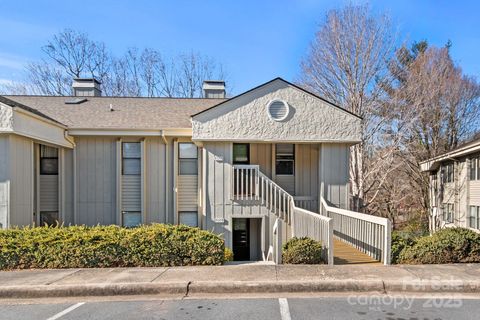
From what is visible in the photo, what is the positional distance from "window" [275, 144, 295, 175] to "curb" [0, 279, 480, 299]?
259 inches

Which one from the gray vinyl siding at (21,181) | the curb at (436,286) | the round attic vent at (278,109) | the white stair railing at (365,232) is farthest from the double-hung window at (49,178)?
the curb at (436,286)

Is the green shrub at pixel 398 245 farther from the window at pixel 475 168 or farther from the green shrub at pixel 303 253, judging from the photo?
the window at pixel 475 168

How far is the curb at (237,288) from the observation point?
17.0ft

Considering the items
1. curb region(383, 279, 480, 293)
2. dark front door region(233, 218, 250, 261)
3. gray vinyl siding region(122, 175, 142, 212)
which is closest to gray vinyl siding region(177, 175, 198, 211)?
gray vinyl siding region(122, 175, 142, 212)

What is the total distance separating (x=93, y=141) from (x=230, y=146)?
505 centimetres

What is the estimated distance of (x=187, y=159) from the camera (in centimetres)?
1175

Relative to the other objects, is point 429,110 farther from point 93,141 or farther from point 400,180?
point 93,141

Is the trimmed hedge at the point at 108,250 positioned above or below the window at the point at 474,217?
above

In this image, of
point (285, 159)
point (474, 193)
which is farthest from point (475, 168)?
point (285, 159)

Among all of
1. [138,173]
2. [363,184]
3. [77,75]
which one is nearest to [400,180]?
[363,184]

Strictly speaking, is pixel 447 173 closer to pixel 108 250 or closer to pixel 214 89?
pixel 214 89

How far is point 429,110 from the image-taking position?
20.9 meters

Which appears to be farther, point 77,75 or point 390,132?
point 77,75

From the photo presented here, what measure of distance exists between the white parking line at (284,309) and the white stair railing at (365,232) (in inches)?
111
